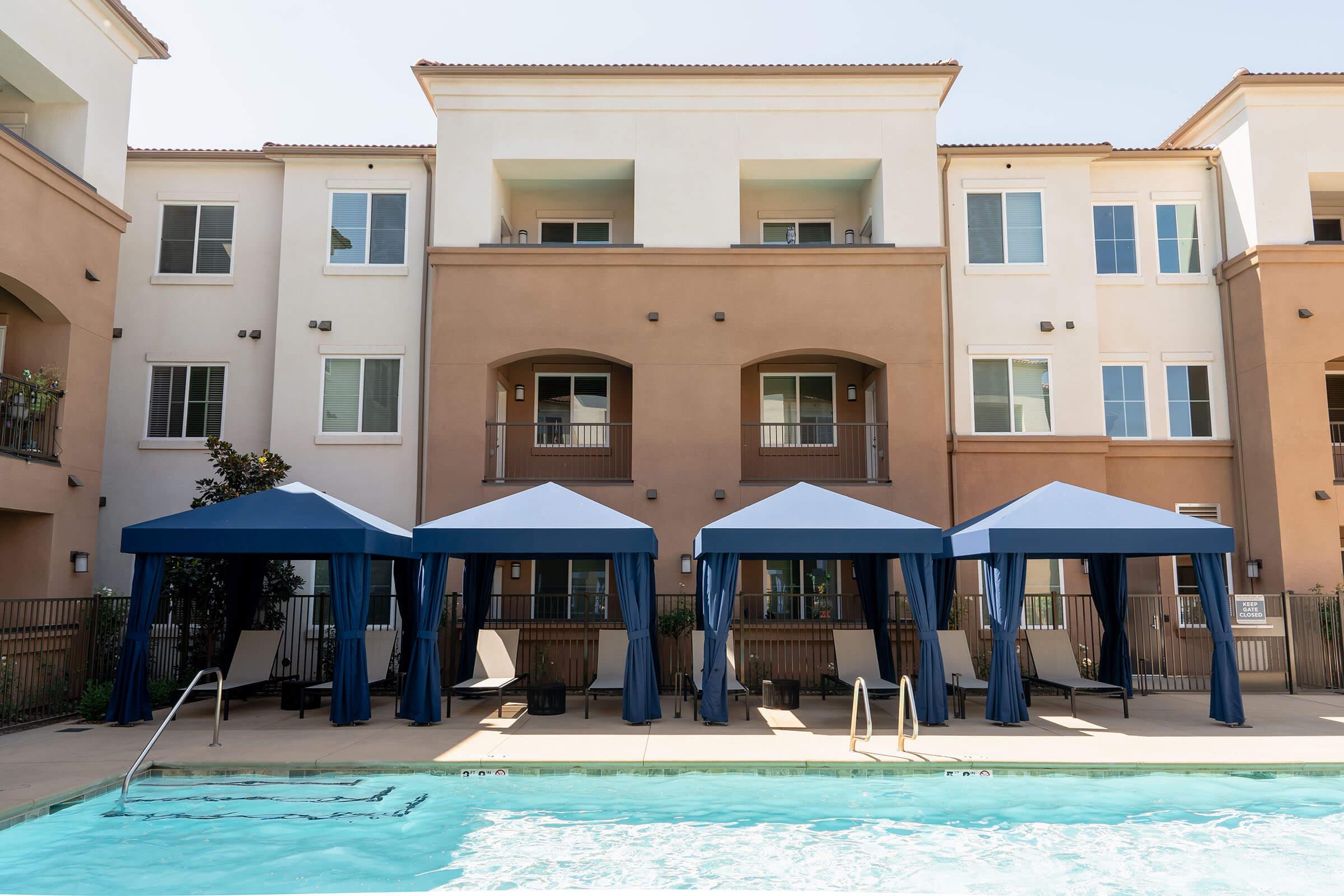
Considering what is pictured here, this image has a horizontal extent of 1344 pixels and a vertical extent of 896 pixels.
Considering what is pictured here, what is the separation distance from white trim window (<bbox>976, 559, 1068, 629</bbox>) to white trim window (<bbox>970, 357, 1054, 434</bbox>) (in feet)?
7.81

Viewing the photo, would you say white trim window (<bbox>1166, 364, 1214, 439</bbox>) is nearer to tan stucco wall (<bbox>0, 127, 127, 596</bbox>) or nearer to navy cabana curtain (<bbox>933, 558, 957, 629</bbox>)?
navy cabana curtain (<bbox>933, 558, 957, 629</bbox>)

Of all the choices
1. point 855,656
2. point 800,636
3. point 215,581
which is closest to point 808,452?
point 800,636

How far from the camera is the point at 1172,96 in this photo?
19.2m

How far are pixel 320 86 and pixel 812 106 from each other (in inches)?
338

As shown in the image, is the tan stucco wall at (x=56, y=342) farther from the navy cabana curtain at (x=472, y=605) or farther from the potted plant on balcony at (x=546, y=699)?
the potted plant on balcony at (x=546, y=699)

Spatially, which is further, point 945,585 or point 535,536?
point 945,585

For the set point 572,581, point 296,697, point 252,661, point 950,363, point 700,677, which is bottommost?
point 296,697

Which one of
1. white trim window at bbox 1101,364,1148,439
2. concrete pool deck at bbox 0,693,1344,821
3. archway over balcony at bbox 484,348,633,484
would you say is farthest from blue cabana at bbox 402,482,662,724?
white trim window at bbox 1101,364,1148,439

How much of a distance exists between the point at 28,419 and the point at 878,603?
40.2 ft

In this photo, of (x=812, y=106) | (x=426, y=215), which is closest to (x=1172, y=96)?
(x=812, y=106)

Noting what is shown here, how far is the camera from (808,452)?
17.8m

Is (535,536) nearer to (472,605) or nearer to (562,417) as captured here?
(472,605)

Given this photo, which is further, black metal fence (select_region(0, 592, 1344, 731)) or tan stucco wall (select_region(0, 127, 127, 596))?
black metal fence (select_region(0, 592, 1344, 731))

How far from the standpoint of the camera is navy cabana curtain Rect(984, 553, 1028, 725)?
11.6 m
